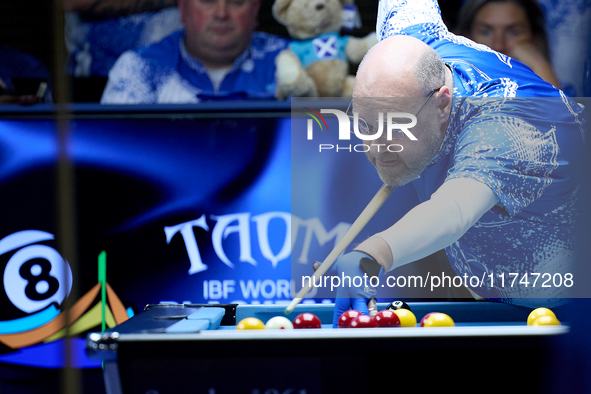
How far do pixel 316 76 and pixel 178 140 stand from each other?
2.61ft

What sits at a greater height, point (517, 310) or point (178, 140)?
point (178, 140)

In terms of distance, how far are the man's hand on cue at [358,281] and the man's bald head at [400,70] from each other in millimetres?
787

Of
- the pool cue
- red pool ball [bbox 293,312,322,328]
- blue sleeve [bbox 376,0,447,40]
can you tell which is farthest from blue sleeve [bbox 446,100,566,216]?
red pool ball [bbox 293,312,322,328]

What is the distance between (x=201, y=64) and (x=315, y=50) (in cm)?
60

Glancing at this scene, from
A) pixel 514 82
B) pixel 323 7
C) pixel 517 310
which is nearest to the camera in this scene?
pixel 517 310

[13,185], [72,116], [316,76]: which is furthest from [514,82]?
[13,185]

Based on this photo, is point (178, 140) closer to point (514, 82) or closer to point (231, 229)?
point (231, 229)

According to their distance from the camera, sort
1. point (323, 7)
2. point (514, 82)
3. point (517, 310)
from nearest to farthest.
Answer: point (517, 310) < point (514, 82) < point (323, 7)

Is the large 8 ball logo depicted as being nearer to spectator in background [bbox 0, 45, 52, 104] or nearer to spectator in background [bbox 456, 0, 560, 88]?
spectator in background [bbox 0, 45, 52, 104]

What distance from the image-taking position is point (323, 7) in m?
2.67

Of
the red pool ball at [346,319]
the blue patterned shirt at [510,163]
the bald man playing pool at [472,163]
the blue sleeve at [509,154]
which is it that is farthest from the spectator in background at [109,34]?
the red pool ball at [346,319]

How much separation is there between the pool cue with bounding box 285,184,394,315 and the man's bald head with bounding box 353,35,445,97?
1.55 feet

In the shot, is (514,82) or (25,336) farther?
(25,336)

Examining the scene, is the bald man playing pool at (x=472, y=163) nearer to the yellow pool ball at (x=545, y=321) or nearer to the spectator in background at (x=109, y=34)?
the yellow pool ball at (x=545, y=321)
